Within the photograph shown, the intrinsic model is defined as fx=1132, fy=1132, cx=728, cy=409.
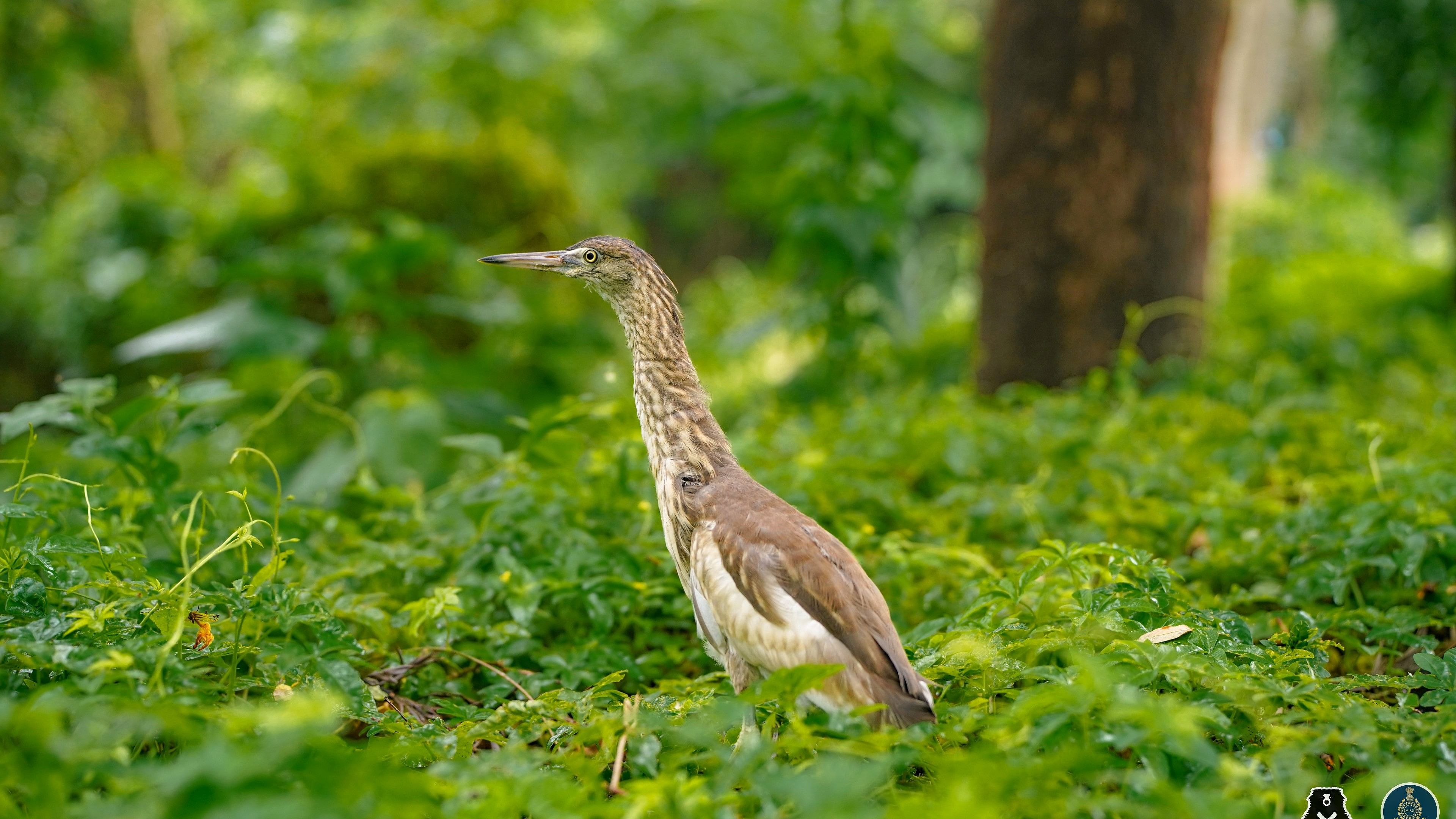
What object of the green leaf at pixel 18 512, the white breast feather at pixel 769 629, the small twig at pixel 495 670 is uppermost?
the green leaf at pixel 18 512

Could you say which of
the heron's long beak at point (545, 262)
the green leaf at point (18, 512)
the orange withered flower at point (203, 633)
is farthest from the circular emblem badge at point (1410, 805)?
the green leaf at point (18, 512)

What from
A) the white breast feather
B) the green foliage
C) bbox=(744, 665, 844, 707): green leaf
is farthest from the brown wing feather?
the green foliage

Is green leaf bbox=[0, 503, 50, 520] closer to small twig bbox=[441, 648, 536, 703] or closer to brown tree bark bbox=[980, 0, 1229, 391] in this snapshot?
small twig bbox=[441, 648, 536, 703]

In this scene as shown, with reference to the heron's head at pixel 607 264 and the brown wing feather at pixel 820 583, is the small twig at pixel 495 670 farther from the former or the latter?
the heron's head at pixel 607 264

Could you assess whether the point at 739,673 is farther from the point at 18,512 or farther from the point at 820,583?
the point at 18,512

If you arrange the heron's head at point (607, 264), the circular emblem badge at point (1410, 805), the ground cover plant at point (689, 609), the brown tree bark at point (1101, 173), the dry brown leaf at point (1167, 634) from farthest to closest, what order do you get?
1. the brown tree bark at point (1101, 173)
2. the heron's head at point (607, 264)
3. the dry brown leaf at point (1167, 634)
4. the circular emblem badge at point (1410, 805)
5. the ground cover plant at point (689, 609)

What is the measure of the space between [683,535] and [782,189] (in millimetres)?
3969

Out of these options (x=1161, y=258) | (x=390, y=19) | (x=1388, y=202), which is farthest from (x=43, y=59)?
(x=1388, y=202)

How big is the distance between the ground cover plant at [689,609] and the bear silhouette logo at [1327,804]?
80 mm

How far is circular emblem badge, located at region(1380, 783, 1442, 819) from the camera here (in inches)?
82.9

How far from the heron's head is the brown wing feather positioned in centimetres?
75

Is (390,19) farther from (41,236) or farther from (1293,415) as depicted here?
(1293,415)

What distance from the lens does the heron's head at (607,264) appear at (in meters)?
3.15

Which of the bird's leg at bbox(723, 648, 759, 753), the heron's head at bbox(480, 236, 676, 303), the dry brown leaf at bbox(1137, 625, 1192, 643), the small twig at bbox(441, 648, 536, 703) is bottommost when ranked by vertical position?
the small twig at bbox(441, 648, 536, 703)
